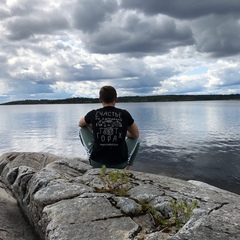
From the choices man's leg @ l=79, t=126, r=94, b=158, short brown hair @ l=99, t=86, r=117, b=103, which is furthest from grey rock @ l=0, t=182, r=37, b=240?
short brown hair @ l=99, t=86, r=117, b=103

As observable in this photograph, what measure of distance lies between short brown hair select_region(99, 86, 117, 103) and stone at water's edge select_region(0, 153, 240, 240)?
1.91 metres

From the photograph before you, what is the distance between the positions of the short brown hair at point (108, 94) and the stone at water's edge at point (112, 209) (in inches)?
75.3

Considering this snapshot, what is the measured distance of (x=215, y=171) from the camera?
66.5ft

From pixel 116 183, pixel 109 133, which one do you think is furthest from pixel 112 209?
pixel 109 133

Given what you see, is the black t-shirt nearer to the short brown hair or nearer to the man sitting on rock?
the man sitting on rock

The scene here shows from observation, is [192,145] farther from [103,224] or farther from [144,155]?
[103,224]

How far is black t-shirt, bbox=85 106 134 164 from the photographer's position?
23.8ft

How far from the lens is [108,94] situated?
748 cm

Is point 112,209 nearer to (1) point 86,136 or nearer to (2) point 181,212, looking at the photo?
(2) point 181,212

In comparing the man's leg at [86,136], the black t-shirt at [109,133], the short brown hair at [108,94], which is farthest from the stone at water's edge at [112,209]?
the short brown hair at [108,94]

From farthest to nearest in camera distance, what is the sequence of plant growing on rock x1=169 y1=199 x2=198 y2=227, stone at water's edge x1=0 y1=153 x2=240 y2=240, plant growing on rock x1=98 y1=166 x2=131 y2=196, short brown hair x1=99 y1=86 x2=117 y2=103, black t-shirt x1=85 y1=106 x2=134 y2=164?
short brown hair x1=99 y1=86 x2=117 y2=103 < black t-shirt x1=85 y1=106 x2=134 y2=164 < plant growing on rock x1=98 y1=166 x2=131 y2=196 < plant growing on rock x1=169 y1=199 x2=198 y2=227 < stone at water's edge x1=0 y1=153 x2=240 y2=240

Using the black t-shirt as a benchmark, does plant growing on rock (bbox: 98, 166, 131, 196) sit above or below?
below

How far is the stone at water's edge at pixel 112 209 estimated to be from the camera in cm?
358

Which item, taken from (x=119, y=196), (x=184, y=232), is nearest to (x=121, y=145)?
(x=119, y=196)
